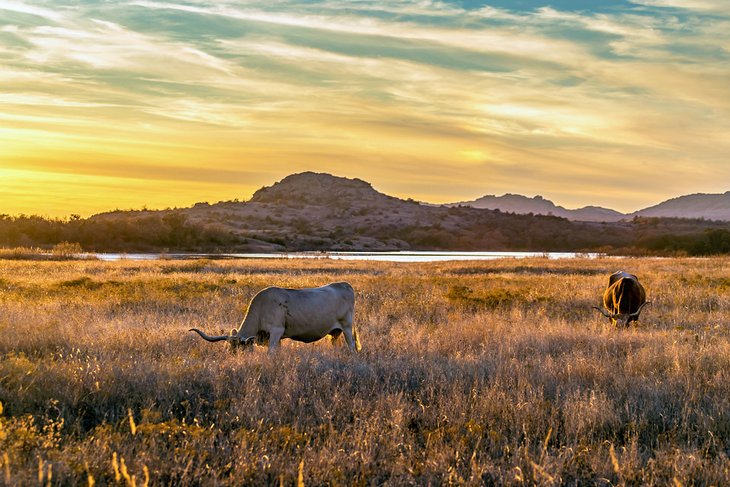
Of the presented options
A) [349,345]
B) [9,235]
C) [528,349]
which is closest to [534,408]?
[528,349]

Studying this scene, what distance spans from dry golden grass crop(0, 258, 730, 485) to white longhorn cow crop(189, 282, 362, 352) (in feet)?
1.13

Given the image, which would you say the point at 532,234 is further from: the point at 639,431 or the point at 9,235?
the point at 639,431

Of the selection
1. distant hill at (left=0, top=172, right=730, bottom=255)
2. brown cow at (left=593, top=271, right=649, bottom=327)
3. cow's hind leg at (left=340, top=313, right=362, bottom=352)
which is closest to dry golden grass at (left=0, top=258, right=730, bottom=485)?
cow's hind leg at (left=340, top=313, right=362, bottom=352)

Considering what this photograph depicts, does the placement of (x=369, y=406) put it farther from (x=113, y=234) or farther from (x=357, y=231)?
(x=357, y=231)

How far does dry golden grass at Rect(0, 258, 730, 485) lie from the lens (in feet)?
17.9

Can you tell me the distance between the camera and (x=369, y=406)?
22.9ft

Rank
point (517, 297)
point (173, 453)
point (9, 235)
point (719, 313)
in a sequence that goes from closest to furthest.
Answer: point (173, 453), point (719, 313), point (517, 297), point (9, 235)

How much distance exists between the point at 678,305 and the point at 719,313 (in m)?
2.49

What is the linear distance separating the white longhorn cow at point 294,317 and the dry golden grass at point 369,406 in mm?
345

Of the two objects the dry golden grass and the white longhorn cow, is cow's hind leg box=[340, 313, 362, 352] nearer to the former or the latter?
the white longhorn cow

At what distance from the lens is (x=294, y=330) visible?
10.5 m

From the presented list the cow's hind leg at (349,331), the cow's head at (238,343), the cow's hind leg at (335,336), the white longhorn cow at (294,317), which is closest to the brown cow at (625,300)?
the cow's hind leg at (349,331)

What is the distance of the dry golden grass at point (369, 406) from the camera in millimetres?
5441

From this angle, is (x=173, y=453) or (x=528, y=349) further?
(x=528, y=349)
